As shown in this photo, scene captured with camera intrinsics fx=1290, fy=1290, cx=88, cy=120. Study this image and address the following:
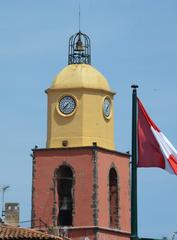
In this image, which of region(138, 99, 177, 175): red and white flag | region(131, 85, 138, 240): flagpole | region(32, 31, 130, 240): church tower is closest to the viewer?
region(131, 85, 138, 240): flagpole

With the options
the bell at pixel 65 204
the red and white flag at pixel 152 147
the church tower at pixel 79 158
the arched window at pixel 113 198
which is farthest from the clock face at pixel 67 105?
the red and white flag at pixel 152 147

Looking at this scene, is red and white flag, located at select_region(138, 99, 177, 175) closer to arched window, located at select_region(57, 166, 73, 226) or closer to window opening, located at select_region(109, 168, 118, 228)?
arched window, located at select_region(57, 166, 73, 226)

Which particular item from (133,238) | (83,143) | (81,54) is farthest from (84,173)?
(133,238)

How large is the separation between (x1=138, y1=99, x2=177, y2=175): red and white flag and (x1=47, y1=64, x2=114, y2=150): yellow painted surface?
32.1 metres

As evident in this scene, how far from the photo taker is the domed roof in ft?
213

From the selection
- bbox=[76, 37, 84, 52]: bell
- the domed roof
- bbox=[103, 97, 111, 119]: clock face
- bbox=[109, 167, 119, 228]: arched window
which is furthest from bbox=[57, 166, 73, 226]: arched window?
bbox=[76, 37, 84, 52]: bell

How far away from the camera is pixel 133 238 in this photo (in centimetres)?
3131

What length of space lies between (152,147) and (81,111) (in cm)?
3236

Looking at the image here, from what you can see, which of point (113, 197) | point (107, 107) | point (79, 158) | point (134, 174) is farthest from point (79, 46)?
point (134, 174)

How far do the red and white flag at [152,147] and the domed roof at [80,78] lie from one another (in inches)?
1269

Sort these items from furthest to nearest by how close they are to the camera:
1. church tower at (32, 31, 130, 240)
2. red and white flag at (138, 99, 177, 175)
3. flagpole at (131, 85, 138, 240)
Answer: church tower at (32, 31, 130, 240) < red and white flag at (138, 99, 177, 175) < flagpole at (131, 85, 138, 240)

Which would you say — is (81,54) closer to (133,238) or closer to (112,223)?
(112,223)

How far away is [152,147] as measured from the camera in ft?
107

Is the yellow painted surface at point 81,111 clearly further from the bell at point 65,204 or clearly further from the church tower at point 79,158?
the bell at point 65,204
